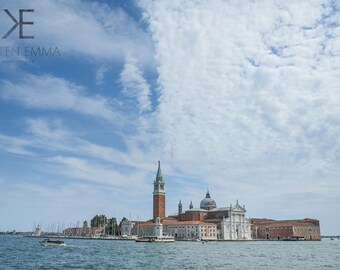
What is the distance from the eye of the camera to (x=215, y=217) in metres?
126

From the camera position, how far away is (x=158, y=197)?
123m

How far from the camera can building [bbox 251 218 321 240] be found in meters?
133

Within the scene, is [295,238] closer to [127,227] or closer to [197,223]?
[197,223]

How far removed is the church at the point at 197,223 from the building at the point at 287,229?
12.4 meters

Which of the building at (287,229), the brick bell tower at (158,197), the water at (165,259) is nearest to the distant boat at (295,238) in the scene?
the building at (287,229)

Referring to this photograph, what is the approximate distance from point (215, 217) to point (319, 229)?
37.2m

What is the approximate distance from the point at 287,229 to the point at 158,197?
40212 mm

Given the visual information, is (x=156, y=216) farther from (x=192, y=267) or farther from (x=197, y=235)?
(x=192, y=267)

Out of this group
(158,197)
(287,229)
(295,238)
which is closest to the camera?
(158,197)

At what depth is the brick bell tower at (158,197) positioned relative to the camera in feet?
404

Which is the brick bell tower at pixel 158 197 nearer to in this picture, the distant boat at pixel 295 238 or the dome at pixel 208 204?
the dome at pixel 208 204

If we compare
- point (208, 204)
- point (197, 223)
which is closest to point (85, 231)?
point (208, 204)

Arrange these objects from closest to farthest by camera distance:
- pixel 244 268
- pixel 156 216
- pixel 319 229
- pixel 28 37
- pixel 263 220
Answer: pixel 28 37, pixel 244 268, pixel 156 216, pixel 319 229, pixel 263 220

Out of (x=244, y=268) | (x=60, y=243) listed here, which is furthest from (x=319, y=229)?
(x=244, y=268)
